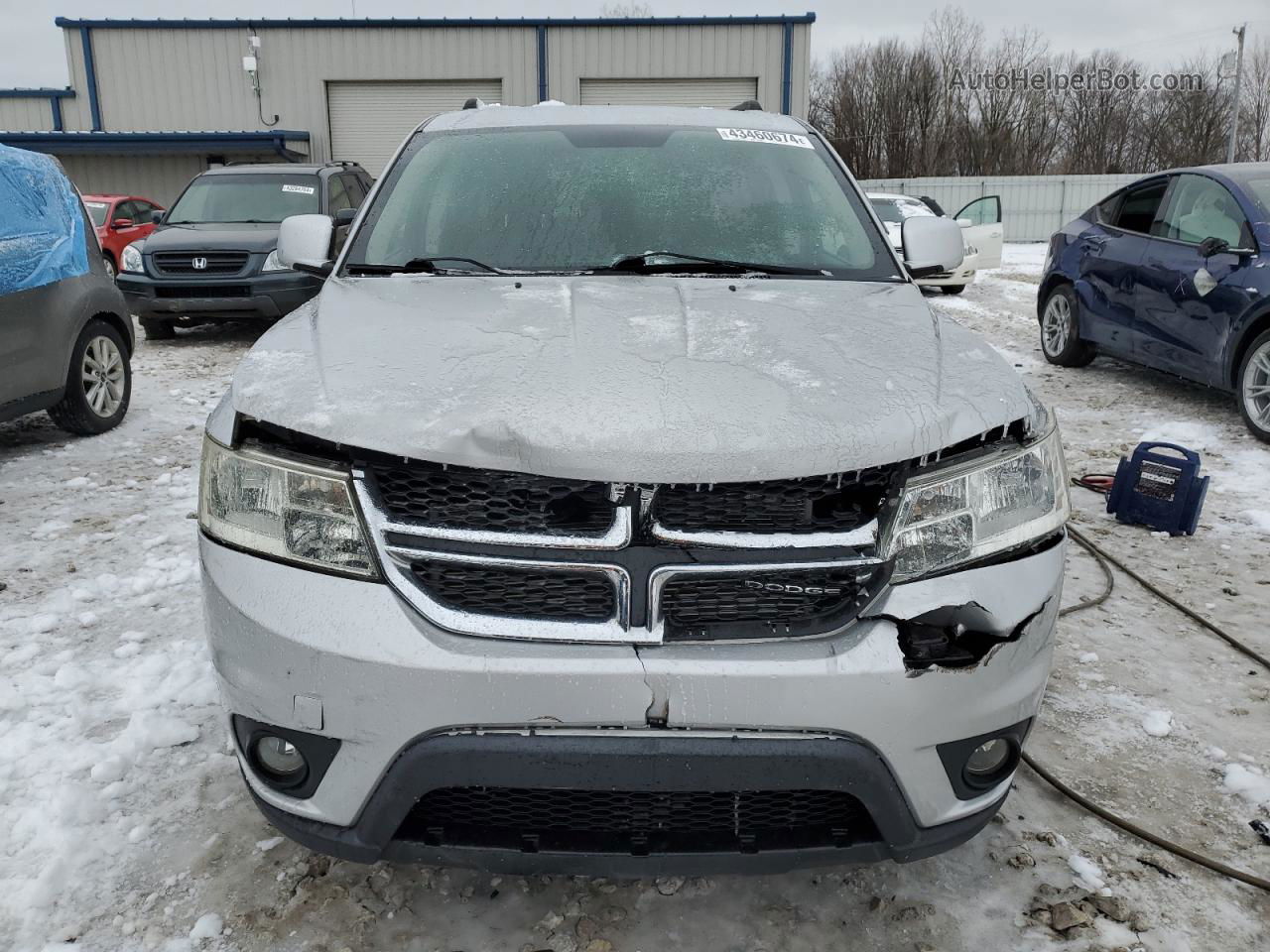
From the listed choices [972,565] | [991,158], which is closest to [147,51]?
[972,565]

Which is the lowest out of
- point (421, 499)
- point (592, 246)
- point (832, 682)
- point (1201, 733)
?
point (1201, 733)

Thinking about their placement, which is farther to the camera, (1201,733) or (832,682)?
(1201,733)

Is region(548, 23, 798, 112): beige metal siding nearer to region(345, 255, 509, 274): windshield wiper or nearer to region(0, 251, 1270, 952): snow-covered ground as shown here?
region(0, 251, 1270, 952): snow-covered ground

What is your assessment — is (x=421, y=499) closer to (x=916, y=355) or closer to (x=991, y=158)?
(x=916, y=355)

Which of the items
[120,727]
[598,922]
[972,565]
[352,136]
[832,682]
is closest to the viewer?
[832,682]

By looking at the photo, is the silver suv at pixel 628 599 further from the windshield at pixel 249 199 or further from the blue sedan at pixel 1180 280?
the windshield at pixel 249 199

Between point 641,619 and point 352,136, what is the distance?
2452 cm

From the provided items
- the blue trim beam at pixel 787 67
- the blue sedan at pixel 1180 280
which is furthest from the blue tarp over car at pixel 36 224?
the blue trim beam at pixel 787 67

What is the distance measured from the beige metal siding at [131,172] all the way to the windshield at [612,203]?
23944 mm

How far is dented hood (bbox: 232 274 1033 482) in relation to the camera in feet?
5.51

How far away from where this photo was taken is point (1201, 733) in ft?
9.31

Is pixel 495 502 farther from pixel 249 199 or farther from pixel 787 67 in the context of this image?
pixel 787 67

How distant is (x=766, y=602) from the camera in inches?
68.2

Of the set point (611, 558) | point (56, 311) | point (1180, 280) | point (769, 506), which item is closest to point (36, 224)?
point (56, 311)
